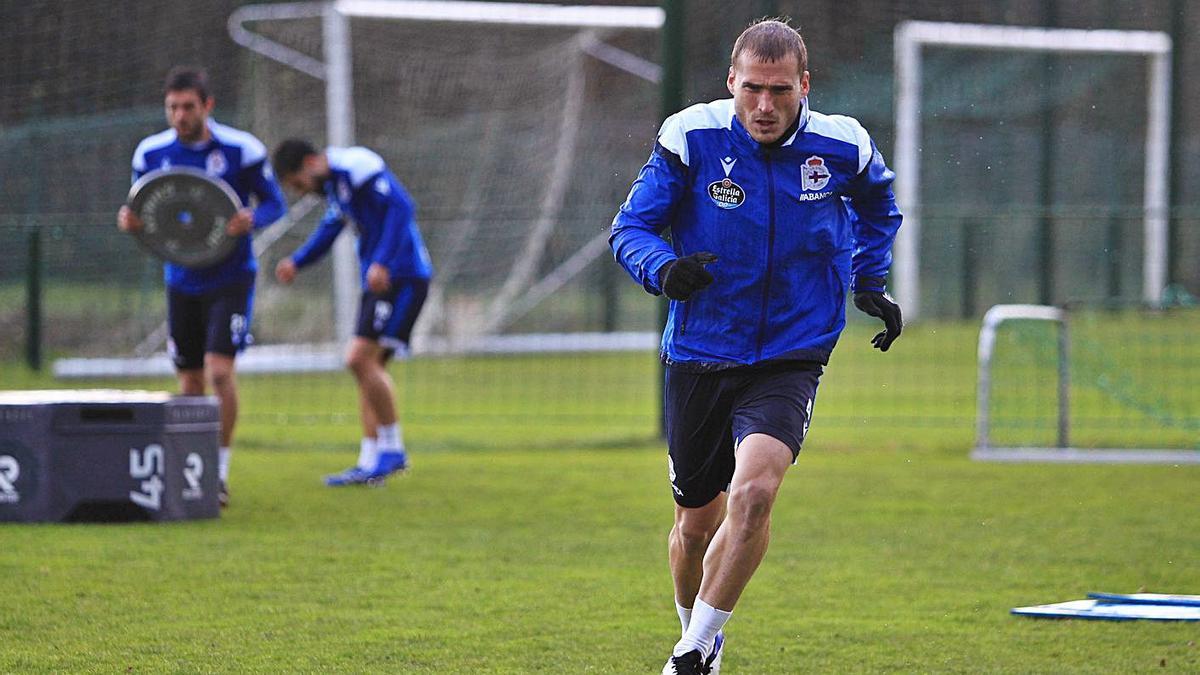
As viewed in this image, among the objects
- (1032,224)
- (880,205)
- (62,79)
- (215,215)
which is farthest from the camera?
(1032,224)

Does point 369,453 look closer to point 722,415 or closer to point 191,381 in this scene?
point 191,381

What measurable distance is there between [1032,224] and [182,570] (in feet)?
59.5

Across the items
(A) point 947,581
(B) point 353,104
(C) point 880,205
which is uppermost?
(B) point 353,104

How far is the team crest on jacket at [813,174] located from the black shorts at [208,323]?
5025 mm

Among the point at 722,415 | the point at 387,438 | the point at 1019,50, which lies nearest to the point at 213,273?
the point at 387,438

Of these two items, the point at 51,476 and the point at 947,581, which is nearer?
the point at 947,581

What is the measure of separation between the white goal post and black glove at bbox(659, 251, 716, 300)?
50.7 feet

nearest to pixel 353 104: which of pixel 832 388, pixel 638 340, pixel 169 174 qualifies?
pixel 638 340

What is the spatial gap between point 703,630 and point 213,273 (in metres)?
5.26

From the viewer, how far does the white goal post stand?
20.8 meters

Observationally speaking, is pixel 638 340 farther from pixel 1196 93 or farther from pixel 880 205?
pixel 880 205

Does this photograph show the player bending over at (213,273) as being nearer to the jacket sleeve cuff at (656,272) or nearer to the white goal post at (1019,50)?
the jacket sleeve cuff at (656,272)

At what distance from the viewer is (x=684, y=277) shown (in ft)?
15.3

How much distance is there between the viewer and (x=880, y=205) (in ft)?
17.1
